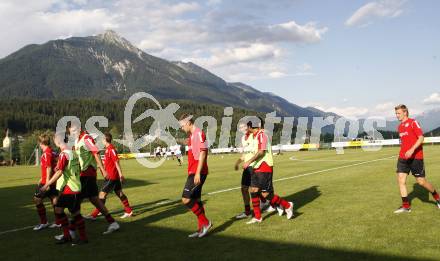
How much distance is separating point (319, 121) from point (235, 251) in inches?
1435

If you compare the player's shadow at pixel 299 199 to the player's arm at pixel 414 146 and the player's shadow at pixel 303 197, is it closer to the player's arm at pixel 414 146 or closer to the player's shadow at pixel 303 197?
the player's shadow at pixel 303 197

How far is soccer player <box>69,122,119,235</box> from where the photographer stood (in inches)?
389

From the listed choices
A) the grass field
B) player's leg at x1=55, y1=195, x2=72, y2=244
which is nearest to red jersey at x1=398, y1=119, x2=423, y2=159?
the grass field

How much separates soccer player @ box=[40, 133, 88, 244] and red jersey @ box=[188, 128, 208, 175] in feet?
7.29

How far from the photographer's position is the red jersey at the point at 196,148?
29.5ft

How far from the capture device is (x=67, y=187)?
8.95 m

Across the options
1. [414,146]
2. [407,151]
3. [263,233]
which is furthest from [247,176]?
[414,146]

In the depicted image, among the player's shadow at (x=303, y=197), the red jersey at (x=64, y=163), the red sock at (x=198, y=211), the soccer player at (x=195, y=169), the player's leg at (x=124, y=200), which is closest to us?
the red jersey at (x=64, y=163)

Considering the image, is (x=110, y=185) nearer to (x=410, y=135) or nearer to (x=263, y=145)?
(x=263, y=145)

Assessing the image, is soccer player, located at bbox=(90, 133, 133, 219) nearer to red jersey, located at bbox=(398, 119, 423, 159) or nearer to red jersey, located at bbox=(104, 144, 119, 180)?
red jersey, located at bbox=(104, 144, 119, 180)

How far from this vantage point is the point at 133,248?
27.7 feet

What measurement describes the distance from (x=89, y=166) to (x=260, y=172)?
376 cm

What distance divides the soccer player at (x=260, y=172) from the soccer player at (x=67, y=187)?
3.54 meters

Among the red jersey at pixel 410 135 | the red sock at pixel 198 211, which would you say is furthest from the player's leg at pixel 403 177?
the red sock at pixel 198 211
